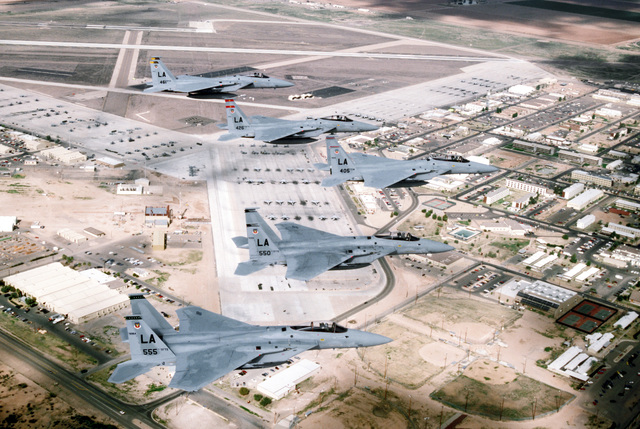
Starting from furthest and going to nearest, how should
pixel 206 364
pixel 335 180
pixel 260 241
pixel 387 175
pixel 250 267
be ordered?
pixel 387 175 < pixel 335 180 < pixel 260 241 < pixel 250 267 < pixel 206 364

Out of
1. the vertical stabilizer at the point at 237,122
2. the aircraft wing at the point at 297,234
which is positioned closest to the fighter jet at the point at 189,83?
the vertical stabilizer at the point at 237,122

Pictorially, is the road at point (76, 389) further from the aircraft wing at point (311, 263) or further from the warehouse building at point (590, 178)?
the warehouse building at point (590, 178)

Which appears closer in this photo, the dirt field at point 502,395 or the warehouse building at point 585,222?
the dirt field at point 502,395

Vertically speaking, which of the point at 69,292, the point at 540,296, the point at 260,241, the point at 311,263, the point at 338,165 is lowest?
the point at 540,296

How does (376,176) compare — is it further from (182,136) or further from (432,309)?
(182,136)

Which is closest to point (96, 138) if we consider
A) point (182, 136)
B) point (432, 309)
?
point (182, 136)

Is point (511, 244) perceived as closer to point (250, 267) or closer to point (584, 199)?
point (584, 199)

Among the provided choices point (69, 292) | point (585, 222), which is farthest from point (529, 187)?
point (69, 292)
